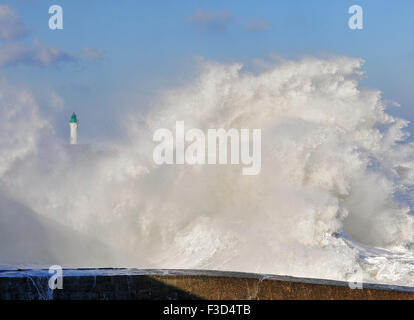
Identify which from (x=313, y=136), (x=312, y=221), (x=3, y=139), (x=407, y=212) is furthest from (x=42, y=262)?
(x=407, y=212)

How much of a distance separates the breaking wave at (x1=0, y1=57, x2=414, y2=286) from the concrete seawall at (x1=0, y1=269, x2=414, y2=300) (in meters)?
5.25

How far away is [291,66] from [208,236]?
639 cm

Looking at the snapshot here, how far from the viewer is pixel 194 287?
159 inches

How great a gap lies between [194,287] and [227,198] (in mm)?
8219

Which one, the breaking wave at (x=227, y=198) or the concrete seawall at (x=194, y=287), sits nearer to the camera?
the concrete seawall at (x=194, y=287)

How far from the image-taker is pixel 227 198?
1223cm

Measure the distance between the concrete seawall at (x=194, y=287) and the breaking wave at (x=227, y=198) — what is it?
17.2ft

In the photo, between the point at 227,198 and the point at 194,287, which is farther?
the point at 227,198

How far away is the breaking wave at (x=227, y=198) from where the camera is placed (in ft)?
32.7

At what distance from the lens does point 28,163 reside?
11969 millimetres

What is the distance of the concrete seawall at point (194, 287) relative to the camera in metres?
3.92

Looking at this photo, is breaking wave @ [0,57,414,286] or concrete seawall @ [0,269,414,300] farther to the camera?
breaking wave @ [0,57,414,286]

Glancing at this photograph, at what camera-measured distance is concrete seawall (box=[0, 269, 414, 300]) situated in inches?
154

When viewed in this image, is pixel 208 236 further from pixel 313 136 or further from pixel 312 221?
pixel 313 136
